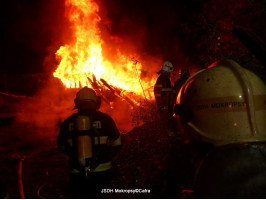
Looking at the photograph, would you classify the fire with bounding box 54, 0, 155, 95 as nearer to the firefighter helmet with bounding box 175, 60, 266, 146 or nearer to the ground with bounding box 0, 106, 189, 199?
the ground with bounding box 0, 106, 189, 199

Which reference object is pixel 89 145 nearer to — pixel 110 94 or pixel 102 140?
pixel 102 140

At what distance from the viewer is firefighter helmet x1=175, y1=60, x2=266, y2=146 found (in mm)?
2432

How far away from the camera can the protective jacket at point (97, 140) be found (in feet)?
9.86

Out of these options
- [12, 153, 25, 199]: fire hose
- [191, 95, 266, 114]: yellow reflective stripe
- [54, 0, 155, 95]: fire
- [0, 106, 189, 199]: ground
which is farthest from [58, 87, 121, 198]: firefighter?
[54, 0, 155, 95]: fire

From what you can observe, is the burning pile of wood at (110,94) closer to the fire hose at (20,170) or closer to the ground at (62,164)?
the ground at (62,164)

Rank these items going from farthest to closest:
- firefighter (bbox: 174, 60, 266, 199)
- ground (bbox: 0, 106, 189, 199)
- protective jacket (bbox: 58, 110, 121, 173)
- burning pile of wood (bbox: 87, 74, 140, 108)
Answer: burning pile of wood (bbox: 87, 74, 140, 108)
ground (bbox: 0, 106, 189, 199)
protective jacket (bbox: 58, 110, 121, 173)
firefighter (bbox: 174, 60, 266, 199)

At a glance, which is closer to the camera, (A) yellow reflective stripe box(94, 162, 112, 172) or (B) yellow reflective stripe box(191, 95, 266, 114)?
(B) yellow reflective stripe box(191, 95, 266, 114)

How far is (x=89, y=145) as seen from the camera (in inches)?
112

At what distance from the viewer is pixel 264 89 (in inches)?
102

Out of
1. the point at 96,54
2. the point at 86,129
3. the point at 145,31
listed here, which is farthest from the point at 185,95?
the point at 145,31

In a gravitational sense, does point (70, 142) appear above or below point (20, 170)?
above

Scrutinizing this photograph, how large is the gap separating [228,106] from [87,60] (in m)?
14.4

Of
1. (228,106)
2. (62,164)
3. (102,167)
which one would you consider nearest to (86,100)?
(102,167)

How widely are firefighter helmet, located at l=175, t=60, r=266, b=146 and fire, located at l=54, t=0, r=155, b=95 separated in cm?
1116
